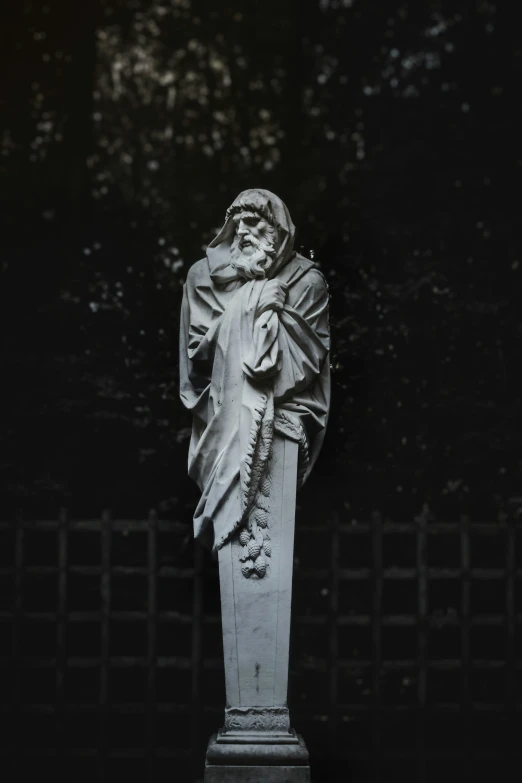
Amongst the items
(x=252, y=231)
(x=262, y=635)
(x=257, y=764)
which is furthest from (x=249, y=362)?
(x=257, y=764)

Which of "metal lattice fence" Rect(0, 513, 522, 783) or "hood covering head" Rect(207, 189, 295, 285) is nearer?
"hood covering head" Rect(207, 189, 295, 285)

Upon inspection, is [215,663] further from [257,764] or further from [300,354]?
[300,354]

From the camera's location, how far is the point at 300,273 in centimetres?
579

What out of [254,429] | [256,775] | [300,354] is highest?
[300,354]

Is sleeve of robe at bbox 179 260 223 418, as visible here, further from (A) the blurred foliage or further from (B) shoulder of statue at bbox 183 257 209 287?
(A) the blurred foliage

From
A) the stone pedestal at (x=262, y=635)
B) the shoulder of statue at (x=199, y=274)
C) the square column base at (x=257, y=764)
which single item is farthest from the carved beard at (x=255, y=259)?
the square column base at (x=257, y=764)

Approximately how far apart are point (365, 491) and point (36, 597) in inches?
91.3

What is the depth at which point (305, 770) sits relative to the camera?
5258 mm

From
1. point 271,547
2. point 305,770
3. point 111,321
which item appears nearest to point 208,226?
point 111,321

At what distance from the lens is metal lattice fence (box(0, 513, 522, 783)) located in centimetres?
738

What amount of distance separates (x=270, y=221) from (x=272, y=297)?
414 mm

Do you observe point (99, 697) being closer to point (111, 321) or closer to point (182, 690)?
point (182, 690)

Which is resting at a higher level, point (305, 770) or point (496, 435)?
point (496, 435)

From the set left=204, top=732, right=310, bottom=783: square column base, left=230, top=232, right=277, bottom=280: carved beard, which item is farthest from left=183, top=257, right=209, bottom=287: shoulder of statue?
left=204, top=732, right=310, bottom=783: square column base
